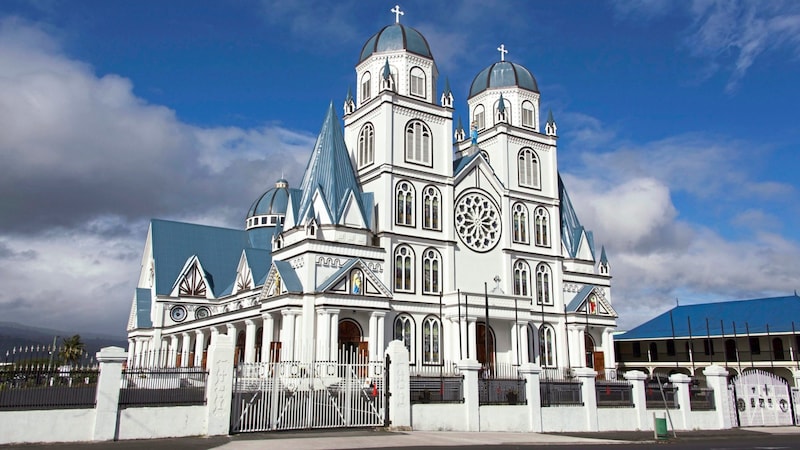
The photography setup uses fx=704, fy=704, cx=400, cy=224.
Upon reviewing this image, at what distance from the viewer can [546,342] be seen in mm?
48000

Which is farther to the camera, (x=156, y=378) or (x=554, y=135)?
(x=554, y=135)

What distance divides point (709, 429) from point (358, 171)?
2568 centimetres

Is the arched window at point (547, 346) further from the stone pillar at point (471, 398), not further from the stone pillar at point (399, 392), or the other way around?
A: the stone pillar at point (399, 392)

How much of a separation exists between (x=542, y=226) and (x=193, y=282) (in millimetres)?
27808

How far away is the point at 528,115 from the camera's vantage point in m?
52.6

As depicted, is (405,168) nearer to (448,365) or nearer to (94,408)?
(448,365)

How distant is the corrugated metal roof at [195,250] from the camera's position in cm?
5672

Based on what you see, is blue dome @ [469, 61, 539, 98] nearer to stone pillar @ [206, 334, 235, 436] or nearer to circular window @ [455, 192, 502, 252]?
circular window @ [455, 192, 502, 252]

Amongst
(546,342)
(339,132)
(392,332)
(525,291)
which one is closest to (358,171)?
(339,132)

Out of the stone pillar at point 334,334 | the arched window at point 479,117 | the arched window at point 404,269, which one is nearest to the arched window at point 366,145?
the arched window at point 404,269

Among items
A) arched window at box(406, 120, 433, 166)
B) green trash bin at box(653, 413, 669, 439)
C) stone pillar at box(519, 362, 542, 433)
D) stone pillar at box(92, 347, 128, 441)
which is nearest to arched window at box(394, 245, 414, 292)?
arched window at box(406, 120, 433, 166)

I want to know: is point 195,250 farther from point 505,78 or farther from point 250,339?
point 505,78

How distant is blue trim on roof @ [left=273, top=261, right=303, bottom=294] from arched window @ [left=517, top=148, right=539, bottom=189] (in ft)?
62.8

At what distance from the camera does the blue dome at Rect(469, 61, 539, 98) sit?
5256 centimetres
